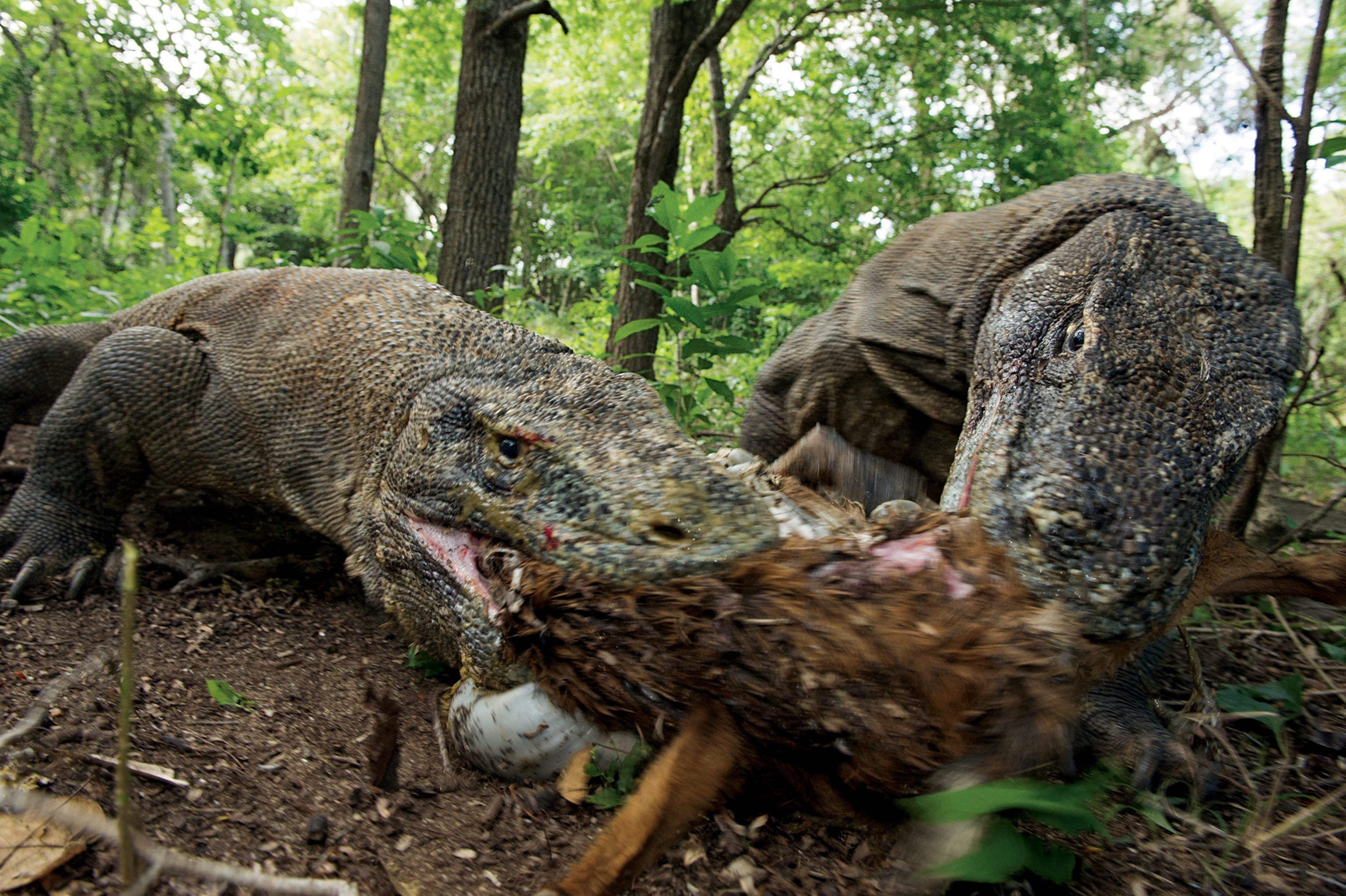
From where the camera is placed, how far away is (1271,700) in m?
2.26

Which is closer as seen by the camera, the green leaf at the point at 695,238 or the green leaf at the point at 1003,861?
the green leaf at the point at 1003,861

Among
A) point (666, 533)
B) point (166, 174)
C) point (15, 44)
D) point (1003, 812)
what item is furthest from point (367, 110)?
point (166, 174)

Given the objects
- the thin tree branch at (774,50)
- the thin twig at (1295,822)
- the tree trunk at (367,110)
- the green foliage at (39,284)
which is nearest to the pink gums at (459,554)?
the thin twig at (1295,822)

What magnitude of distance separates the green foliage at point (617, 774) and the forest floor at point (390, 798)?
5 cm

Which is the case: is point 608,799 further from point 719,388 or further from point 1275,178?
point 1275,178

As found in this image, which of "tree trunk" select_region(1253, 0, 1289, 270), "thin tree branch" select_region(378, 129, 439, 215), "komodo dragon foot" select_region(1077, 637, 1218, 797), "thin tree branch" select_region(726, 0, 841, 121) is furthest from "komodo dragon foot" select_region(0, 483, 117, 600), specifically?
"thin tree branch" select_region(378, 129, 439, 215)

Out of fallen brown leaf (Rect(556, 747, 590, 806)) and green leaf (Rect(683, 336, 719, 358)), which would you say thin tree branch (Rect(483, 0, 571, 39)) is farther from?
fallen brown leaf (Rect(556, 747, 590, 806))

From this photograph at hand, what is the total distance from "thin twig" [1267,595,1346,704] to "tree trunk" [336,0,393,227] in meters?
6.76

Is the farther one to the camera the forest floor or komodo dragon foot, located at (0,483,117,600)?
komodo dragon foot, located at (0,483,117,600)

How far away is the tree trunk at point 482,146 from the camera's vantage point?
557 cm

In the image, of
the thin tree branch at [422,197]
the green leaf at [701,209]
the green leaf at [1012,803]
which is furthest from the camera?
the thin tree branch at [422,197]

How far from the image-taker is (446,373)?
7.86 feet

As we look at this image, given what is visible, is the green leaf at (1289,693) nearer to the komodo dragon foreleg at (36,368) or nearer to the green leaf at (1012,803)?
the green leaf at (1012,803)

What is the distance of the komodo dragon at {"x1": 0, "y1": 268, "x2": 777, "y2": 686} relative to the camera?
1.63 metres
